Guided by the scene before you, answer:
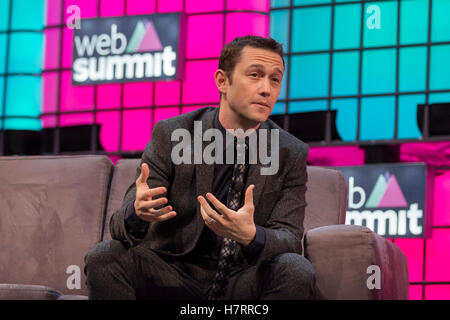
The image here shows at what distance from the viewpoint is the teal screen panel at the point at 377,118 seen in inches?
315

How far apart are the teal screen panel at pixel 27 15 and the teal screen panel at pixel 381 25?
420 cm

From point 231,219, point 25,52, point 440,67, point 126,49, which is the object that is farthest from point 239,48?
point 25,52

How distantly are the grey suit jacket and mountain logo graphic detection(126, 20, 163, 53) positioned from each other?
6511 millimetres

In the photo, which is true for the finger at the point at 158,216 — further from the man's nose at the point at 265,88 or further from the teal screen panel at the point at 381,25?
the teal screen panel at the point at 381,25

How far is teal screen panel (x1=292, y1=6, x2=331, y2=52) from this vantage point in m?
8.52

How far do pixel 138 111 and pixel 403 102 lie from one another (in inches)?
125

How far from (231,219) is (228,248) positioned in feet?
1.02

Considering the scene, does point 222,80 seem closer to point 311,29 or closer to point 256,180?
point 256,180

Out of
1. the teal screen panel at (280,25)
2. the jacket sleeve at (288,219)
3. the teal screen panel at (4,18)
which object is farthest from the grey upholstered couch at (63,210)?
the teal screen panel at (4,18)

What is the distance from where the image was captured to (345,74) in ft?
27.2

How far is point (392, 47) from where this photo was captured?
8.20 meters

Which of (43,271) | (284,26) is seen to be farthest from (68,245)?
(284,26)

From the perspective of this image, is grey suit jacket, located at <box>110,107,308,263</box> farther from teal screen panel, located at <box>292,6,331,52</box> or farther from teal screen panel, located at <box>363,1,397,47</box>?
teal screen panel, located at <box>292,6,331,52</box>

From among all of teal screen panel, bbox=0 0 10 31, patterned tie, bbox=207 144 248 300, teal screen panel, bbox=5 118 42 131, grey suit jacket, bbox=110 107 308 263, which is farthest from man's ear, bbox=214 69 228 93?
teal screen panel, bbox=0 0 10 31
